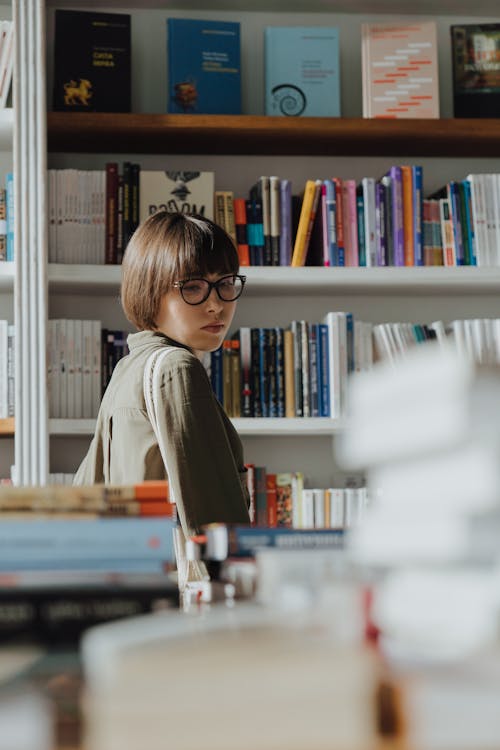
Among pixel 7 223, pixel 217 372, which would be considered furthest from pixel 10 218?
pixel 217 372

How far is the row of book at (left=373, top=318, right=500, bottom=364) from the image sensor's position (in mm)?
3055

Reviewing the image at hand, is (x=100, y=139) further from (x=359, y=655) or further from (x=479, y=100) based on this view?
(x=359, y=655)

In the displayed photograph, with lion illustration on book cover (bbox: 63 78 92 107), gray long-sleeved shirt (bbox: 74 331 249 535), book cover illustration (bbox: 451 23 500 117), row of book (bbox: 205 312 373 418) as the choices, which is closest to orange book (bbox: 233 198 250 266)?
row of book (bbox: 205 312 373 418)

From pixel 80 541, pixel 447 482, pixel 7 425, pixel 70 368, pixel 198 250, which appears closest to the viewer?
Result: pixel 447 482

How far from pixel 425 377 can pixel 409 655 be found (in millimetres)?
168

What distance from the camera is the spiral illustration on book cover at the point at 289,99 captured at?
3.21m

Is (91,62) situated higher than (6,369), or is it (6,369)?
(91,62)

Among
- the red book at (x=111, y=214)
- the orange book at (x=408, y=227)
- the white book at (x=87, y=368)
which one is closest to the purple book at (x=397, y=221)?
the orange book at (x=408, y=227)

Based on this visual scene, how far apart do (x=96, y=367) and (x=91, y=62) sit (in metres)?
0.97

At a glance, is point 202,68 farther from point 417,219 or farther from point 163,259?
point 163,259

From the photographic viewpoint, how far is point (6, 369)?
113 inches

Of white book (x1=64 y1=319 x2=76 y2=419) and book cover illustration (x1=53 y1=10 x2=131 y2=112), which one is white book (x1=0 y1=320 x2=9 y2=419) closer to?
white book (x1=64 y1=319 x2=76 y2=419)

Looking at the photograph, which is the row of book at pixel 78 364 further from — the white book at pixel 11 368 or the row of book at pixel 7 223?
A: the row of book at pixel 7 223

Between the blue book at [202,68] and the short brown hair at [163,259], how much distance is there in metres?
1.25
